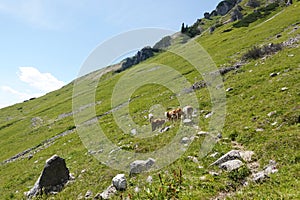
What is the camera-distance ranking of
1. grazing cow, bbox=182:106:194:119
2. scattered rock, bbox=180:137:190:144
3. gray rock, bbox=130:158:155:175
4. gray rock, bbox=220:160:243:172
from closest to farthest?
1. gray rock, bbox=220:160:243:172
2. gray rock, bbox=130:158:155:175
3. scattered rock, bbox=180:137:190:144
4. grazing cow, bbox=182:106:194:119

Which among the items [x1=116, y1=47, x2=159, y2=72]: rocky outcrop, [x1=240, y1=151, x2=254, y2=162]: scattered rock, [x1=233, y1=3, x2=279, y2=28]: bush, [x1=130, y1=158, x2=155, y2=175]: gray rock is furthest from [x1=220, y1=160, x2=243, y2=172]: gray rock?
[x1=116, y1=47, x2=159, y2=72]: rocky outcrop

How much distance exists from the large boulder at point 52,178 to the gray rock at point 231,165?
8.59m

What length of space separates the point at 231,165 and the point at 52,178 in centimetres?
932

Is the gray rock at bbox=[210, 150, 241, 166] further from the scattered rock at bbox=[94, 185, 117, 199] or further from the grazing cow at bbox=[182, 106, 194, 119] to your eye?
the grazing cow at bbox=[182, 106, 194, 119]

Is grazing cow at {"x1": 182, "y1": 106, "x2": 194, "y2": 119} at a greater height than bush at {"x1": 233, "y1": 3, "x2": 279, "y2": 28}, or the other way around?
grazing cow at {"x1": 182, "y1": 106, "x2": 194, "y2": 119}

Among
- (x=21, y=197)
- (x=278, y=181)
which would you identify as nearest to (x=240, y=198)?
(x=278, y=181)

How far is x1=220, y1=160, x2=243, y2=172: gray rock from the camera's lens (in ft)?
31.3

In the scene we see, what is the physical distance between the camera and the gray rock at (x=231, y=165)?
9547 mm

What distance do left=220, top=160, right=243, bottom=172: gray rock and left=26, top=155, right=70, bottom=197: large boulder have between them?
8.59 m

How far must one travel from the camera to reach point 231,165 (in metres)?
9.69

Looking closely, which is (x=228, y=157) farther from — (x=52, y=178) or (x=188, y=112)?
(x=188, y=112)

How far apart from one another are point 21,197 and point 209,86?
Answer: 21.1 meters

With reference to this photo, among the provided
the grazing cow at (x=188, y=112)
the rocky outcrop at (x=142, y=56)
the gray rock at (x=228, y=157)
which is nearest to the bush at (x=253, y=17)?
the grazing cow at (x=188, y=112)

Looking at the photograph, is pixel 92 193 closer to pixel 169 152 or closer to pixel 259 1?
pixel 169 152
